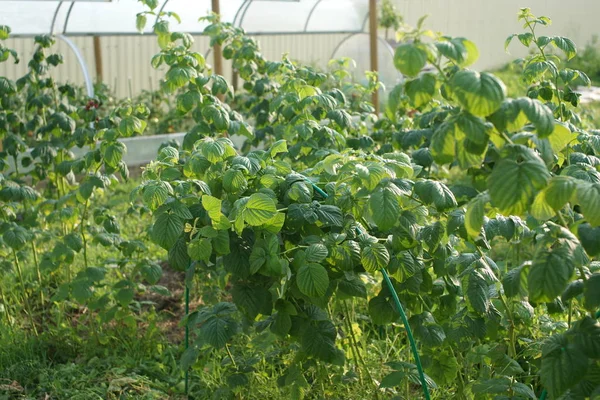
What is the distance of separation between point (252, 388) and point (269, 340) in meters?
0.41

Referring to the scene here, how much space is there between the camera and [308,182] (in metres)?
2.24

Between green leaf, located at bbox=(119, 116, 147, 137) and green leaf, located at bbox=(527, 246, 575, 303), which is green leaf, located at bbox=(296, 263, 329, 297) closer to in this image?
green leaf, located at bbox=(527, 246, 575, 303)

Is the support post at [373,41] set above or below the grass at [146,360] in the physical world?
above

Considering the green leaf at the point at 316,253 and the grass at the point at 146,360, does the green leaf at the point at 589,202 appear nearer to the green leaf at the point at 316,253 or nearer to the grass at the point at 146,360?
the green leaf at the point at 316,253

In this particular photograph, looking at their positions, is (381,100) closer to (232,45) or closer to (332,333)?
(232,45)

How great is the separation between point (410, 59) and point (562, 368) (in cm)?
71

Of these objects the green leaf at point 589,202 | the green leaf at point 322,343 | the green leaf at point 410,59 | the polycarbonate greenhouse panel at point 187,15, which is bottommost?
the green leaf at point 322,343

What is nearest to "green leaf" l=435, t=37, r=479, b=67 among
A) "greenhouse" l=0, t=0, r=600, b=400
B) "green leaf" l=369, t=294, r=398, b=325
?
"greenhouse" l=0, t=0, r=600, b=400

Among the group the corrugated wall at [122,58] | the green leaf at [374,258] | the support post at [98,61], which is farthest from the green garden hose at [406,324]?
the corrugated wall at [122,58]

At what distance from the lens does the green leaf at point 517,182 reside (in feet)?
4.68

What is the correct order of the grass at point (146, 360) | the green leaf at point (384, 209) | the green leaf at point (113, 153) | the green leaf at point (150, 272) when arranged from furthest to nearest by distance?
the green leaf at point (150, 272) → the green leaf at point (113, 153) → the grass at point (146, 360) → the green leaf at point (384, 209)

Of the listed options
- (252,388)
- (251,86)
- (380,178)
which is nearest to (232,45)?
(251,86)

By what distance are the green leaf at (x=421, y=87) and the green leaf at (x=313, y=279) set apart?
1.96 ft

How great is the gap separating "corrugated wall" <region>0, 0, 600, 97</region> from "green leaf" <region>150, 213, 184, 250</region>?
275 inches
